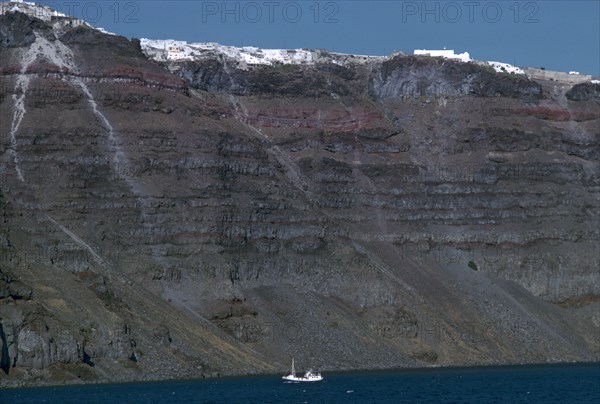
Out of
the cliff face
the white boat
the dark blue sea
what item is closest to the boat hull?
the white boat

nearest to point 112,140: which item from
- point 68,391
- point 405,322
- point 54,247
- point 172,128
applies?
point 172,128

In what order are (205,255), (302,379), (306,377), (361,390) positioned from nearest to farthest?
(361,390) → (302,379) → (306,377) → (205,255)

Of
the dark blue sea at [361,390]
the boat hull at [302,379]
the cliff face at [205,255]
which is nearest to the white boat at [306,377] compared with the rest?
the boat hull at [302,379]

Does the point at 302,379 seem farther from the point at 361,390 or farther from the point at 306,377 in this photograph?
the point at 361,390

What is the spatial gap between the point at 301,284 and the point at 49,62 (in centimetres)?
3945

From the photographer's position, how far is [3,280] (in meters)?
147

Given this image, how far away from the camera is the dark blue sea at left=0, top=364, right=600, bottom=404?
132m

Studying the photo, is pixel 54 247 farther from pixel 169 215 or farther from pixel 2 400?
pixel 2 400

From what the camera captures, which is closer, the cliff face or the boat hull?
the boat hull

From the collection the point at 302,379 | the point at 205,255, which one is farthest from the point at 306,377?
the point at 205,255

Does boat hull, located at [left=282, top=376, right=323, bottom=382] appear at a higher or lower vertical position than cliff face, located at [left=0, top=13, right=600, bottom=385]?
lower

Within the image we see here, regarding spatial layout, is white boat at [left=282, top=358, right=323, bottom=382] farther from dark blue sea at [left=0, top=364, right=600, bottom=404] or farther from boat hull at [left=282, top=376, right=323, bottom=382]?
dark blue sea at [left=0, top=364, right=600, bottom=404]

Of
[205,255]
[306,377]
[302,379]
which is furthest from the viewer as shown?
[205,255]

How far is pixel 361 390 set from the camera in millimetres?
143000
